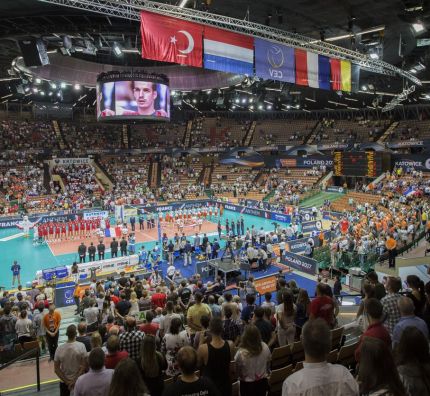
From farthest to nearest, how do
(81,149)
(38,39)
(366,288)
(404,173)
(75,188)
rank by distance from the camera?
1. (81,149)
2. (75,188)
3. (404,173)
4. (38,39)
5. (366,288)

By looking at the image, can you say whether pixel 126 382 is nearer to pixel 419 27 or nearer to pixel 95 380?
pixel 95 380

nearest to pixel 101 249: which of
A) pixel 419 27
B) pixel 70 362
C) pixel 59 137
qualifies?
pixel 70 362

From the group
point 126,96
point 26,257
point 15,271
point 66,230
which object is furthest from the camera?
point 66,230

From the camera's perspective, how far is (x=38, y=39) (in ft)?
60.6

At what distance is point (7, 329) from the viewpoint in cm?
832

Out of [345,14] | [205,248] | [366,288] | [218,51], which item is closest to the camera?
[366,288]

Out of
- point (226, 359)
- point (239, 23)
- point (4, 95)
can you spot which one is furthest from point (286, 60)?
point (4, 95)

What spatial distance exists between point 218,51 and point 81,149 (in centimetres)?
3822

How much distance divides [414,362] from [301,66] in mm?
14878

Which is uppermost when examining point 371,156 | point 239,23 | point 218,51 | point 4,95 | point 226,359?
point 4,95

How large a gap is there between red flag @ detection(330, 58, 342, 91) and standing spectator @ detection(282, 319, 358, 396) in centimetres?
1626

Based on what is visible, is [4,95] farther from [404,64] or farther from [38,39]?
[404,64]

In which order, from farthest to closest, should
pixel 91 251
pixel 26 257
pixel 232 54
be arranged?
pixel 26 257 < pixel 91 251 < pixel 232 54

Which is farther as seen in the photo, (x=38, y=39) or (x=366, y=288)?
(x=38, y=39)
